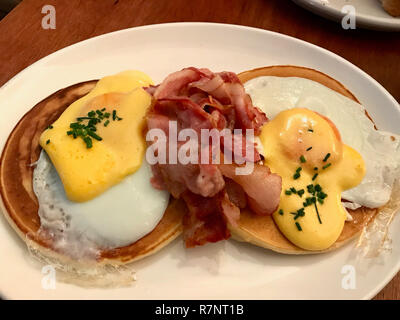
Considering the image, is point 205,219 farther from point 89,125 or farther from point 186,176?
point 89,125

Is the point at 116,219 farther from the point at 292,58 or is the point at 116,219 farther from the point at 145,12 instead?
the point at 145,12

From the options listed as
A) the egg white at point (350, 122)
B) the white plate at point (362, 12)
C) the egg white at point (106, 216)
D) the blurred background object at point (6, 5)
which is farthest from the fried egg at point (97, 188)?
the blurred background object at point (6, 5)

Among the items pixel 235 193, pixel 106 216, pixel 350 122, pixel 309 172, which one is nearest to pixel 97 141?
pixel 106 216

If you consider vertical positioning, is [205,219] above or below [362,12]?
below

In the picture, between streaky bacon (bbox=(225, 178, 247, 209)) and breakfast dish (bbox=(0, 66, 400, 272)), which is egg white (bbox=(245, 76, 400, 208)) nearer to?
breakfast dish (bbox=(0, 66, 400, 272))

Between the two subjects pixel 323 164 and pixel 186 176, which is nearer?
pixel 186 176

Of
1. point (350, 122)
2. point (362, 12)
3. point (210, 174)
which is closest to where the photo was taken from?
point (210, 174)

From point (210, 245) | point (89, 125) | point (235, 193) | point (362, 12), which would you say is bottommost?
point (210, 245)

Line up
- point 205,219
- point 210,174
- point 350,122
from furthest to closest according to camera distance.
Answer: point 350,122 → point 205,219 → point 210,174
